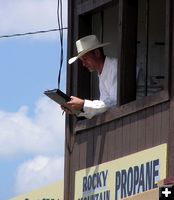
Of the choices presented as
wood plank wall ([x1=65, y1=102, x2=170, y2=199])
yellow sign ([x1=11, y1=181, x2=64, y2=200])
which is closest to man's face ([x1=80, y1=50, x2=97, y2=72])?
wood plank wall ([x1=65, y1=102, x2=170, y2=199])

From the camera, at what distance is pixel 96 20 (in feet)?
41.5

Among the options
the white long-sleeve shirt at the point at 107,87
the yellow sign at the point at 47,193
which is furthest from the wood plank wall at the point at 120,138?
the yellow sign at the point at 47,193

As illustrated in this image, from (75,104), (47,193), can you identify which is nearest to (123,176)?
(75,104)

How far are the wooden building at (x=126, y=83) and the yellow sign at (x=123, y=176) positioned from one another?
93mm

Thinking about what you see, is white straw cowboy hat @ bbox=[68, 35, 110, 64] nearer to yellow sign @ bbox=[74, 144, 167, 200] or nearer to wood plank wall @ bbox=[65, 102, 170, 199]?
wood plank wall @ bbox=[65, 102, 170, 199]

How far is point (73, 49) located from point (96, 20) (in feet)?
1.70

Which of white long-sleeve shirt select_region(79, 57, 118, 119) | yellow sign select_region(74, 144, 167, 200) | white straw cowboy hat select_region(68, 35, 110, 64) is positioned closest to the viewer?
yellow sign select_region(74, 144, 167, 200)

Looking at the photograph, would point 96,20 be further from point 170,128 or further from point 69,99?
point 170,128

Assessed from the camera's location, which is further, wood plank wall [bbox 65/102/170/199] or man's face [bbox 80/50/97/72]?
man's face [bbox 80/50/97/72]

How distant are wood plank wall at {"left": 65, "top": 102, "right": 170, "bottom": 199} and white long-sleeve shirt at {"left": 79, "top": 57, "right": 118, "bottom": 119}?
0.24 meters

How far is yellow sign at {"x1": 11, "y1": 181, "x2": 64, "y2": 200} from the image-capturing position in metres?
17.4

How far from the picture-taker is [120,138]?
36.6 ft

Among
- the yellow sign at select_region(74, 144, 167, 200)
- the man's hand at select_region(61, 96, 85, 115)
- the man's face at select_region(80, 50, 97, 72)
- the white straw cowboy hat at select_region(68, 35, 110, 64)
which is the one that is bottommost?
the yellow sign at select_region(74, 144, 167, 200)

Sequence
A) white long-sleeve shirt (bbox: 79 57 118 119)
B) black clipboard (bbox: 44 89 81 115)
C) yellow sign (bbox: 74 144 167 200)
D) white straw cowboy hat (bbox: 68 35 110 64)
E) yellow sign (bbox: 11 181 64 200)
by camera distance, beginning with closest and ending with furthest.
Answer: yellow sign (bbox: 74 144 167 200) < black clipboard (bbox: 44 89 81 115) < white straw cowboy hat (bbox: 68 35 110 64) < white long-sleeve shirt (bbox: 79 57 118 119) < yellow sign (bbox: 11 181 64 200)
